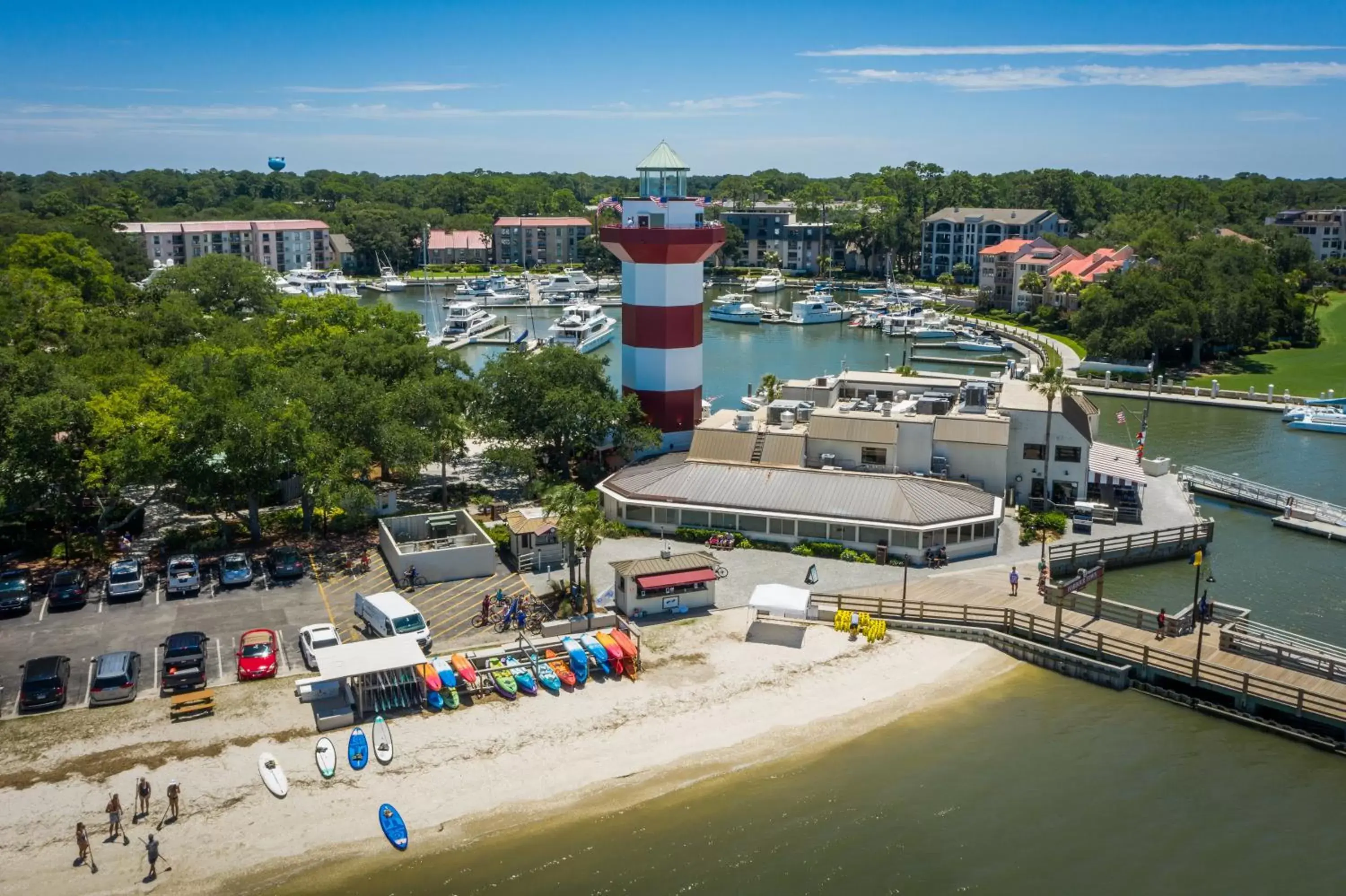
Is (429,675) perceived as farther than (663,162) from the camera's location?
No

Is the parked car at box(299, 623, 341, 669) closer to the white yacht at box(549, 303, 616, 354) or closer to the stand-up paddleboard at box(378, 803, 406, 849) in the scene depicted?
the stand-up paddleboard at box(378, 803, 406, 849)

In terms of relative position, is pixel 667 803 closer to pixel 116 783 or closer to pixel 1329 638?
pixel 116 783

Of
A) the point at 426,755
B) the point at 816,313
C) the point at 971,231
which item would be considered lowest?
the point at 426,755

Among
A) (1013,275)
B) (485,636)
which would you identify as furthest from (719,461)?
(1013,275)

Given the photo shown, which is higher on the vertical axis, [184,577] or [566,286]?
[566,286]

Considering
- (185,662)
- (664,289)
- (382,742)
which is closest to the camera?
(382,742)

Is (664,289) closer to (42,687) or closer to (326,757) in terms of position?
(326,757)

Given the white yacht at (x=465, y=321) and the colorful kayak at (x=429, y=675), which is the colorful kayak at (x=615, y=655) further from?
the white yacht at (x=465, y=321)

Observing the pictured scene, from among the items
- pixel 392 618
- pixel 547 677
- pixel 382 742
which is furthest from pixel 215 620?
pixel 547 677

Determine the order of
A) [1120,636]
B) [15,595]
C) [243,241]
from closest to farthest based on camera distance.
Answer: [1120,636], [15,595], [243,241]
